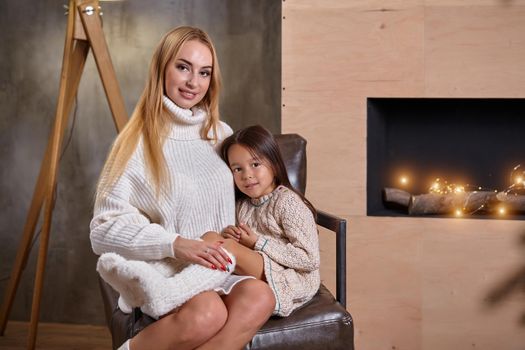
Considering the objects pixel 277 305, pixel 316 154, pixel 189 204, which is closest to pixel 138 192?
pixel 189 204

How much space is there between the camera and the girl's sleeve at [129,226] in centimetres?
167

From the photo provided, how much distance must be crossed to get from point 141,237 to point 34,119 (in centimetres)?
184

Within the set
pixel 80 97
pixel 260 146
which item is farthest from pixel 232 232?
pixel 80 97

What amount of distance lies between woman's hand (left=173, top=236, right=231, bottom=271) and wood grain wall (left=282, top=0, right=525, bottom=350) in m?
1.07

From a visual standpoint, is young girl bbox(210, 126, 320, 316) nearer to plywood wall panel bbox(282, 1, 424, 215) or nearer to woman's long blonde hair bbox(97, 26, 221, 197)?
woman's long blonde hair bbox(97, 26, 221, 197)

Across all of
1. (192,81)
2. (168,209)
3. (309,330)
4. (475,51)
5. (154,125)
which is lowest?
(309,330)

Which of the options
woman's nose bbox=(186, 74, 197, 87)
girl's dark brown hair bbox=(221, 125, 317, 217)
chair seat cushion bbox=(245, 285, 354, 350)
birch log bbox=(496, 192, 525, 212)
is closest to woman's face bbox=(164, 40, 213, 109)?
woman's nose bbox=(186, 74, 197, 87)

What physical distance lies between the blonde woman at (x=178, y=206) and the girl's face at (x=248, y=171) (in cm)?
3

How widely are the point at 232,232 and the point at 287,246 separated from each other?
0.16 metres

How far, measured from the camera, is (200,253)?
1.65 m

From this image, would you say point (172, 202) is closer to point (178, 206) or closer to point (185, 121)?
point (178, 206)

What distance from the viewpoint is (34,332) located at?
2.65 m

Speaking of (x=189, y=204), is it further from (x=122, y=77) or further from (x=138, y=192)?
(x=122, y=77)

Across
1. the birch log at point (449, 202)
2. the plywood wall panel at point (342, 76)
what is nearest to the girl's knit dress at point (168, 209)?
the plywood wall panel at point (342, 76)
